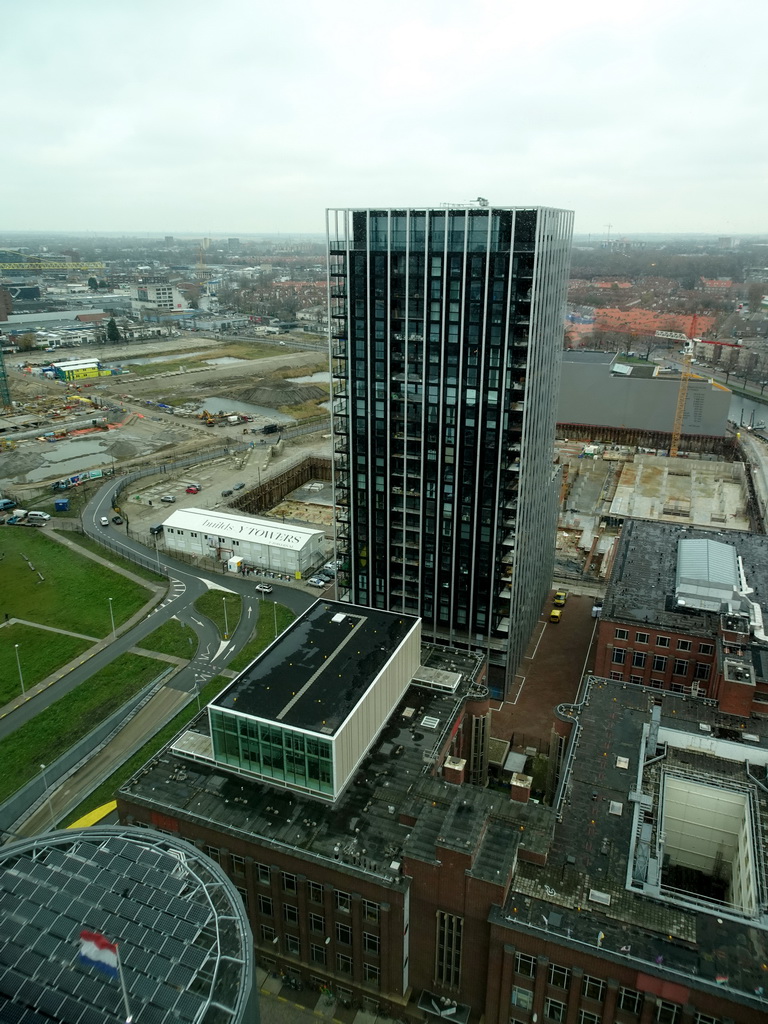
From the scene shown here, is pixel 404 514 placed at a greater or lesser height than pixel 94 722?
greater

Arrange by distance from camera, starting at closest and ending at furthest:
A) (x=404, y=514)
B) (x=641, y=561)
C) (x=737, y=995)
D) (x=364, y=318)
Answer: (x=737, y=995)
(x=364, y=318)
(x=404, y=514)
(x=641, y=561)

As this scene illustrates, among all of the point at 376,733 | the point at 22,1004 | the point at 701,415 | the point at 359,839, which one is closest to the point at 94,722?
the point at 376,733

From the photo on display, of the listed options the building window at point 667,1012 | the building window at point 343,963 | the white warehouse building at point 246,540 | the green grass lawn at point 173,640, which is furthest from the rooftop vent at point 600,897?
the white warehouse building at point 246,540

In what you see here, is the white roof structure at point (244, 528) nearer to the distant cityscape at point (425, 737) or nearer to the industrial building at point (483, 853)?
the distant cityscape at point (425, 737)

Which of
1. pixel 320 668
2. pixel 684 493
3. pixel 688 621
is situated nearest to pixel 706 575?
pixel 688 621

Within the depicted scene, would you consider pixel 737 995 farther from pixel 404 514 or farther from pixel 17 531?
pixel 17 531

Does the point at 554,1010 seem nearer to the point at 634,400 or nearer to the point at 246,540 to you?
the point at 246,540
